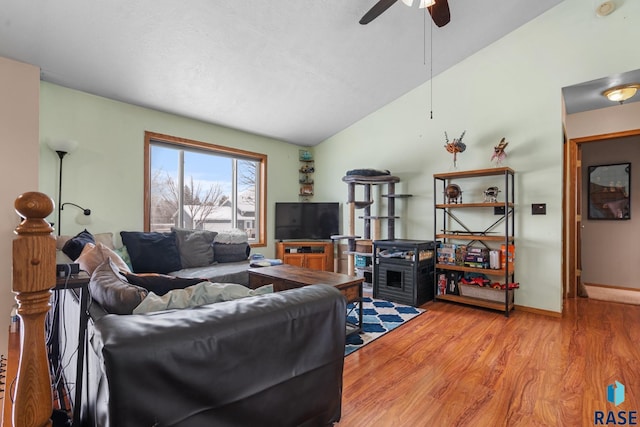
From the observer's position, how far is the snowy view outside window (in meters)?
4.06

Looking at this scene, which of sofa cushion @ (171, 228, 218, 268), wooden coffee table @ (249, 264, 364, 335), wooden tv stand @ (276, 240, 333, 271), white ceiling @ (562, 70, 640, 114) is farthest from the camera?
wooden tv stand @ (276, 240, 333, 271)

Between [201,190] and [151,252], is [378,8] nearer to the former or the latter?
[151,252]

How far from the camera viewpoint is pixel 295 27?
289cm

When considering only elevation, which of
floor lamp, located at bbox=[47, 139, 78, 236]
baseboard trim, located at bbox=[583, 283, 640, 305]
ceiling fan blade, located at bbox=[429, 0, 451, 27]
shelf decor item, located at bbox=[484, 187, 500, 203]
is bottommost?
baseboard trim, located at bbox=[583, 283, 640, 305]

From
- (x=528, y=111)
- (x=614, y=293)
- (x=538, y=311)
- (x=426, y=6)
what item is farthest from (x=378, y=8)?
(x=614, y=293)

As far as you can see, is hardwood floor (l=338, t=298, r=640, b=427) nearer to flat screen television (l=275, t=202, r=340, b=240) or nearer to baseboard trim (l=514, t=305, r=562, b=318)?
baseboard trim (l=514, t=305, r=562, b=318)

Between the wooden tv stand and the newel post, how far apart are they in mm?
4047

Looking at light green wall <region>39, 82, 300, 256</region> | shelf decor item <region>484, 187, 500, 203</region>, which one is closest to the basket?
shelf decor item <region>484, 187, 500, 203</region>

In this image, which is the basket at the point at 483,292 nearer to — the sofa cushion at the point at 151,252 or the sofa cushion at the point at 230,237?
the sofa cushion at the point at 230,237

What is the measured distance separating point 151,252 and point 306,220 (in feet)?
8.14

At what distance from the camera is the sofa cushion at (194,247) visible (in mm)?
3699

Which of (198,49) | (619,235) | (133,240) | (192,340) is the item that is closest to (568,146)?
(619,235)

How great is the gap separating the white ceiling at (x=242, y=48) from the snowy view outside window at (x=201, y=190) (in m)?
0.60

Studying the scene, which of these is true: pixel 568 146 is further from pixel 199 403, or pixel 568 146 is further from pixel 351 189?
pixel 199 403
